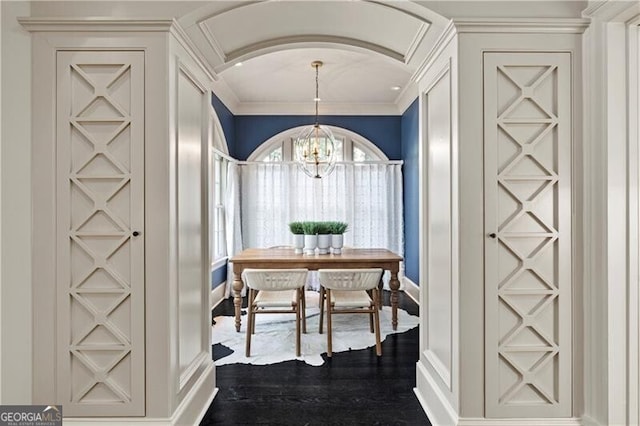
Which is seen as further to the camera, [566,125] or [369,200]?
[369,200]

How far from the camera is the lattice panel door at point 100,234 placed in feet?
6.08

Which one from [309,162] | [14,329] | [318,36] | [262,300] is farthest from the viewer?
[309,162]

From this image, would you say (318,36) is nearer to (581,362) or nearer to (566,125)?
(566,125)

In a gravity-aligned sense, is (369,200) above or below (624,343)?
above

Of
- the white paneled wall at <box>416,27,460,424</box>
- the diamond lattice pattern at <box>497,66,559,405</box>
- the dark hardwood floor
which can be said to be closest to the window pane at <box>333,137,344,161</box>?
the dark hardwood floor

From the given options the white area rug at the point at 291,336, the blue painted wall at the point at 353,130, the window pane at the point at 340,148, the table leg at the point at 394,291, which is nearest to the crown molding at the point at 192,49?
the white area rug at the point at 291,336

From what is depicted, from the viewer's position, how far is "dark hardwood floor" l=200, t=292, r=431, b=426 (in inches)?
88.5

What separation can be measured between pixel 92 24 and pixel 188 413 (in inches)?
79.9

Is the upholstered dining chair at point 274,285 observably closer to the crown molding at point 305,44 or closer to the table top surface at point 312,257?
the table top surface at point 312,257

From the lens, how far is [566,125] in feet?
6.16

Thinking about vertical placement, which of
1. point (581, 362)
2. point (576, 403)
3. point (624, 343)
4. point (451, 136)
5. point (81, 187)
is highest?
point (451, 136)

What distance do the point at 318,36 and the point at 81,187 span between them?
63.2 inches

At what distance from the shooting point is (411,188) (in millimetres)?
5605

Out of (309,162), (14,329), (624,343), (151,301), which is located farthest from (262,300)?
(624,343)
